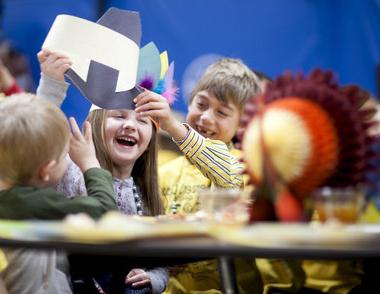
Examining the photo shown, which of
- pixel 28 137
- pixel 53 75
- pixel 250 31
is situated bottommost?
pixel 28 137

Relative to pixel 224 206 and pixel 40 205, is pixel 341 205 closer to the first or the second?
pixel 224 206

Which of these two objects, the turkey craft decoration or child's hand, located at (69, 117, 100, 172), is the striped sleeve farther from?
the turkey craft decoration

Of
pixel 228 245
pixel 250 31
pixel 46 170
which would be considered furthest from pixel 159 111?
pixel 250 31

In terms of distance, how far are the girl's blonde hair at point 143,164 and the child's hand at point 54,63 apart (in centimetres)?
41

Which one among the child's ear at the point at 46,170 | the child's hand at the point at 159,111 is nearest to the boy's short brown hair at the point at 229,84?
the child's hand at the point at 159,111

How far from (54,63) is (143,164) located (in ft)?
2.05

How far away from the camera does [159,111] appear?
2.18 m

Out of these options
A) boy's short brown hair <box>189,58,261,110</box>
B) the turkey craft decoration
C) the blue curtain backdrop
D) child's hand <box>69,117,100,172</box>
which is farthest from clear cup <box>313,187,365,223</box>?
the blue curtain backdrop

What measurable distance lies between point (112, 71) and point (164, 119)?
0.20m

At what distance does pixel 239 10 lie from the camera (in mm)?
3852

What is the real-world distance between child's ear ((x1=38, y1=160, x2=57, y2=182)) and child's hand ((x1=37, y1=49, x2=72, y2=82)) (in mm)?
409

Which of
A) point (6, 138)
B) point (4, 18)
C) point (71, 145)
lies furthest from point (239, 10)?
point (6, 138)

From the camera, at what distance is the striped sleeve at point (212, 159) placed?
226 centimetres

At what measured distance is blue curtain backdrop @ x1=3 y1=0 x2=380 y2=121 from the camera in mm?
3732
